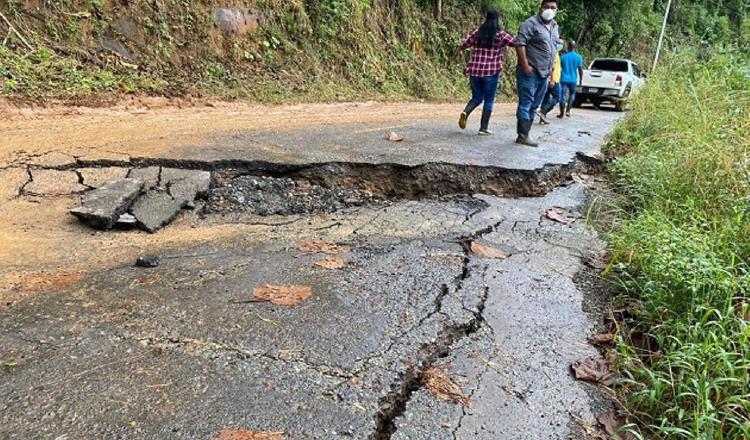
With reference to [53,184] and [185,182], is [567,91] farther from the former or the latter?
[53,184]

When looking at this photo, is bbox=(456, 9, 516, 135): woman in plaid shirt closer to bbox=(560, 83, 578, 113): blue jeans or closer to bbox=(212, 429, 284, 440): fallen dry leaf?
bbox=(560, 83, 578, 113): blue jeans

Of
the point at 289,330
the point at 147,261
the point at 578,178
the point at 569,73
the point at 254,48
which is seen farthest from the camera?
the point at 569,73

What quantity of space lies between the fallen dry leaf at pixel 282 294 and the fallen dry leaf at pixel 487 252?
1.15 m

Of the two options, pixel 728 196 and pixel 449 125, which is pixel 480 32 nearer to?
pixel 449 125

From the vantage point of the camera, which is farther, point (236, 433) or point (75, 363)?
point (75, 363)

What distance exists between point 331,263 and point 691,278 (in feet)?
5.71

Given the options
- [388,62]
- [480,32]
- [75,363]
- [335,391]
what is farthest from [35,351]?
[388,62]

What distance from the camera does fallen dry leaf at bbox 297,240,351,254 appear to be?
2902mm

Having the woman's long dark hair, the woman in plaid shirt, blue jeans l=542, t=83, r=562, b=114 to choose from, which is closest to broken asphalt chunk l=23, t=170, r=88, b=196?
the woman in plaid shirt

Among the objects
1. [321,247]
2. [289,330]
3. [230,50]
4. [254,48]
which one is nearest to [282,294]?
[289,330]

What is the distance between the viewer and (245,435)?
150cm

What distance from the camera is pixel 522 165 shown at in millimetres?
4605

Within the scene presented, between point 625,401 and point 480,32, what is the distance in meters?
4.87

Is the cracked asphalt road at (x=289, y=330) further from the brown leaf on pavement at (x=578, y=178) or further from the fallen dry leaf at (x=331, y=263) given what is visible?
the brown leaf on pavement at (x=578, y=178)
